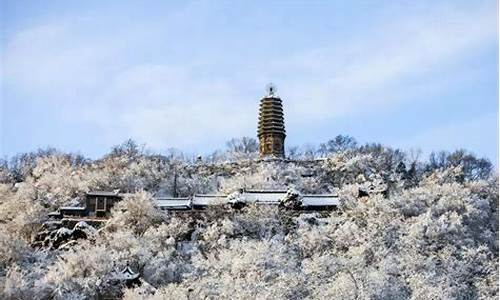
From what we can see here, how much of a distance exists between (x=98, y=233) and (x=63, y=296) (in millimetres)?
5508

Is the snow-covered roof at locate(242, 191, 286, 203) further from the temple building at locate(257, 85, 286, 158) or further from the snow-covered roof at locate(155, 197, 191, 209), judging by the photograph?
the temple building at locate(257, 85, 286, 158)

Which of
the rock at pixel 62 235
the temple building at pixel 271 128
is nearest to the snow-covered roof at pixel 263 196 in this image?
the rock at pixel 62 235

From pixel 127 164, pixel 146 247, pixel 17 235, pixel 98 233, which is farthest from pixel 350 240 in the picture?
pixel 127 164

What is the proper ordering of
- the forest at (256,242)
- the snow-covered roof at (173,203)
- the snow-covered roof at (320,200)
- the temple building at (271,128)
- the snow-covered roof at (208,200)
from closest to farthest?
1. the forest at (256,242)
2. the snow-covered roof at (173,203)
3. the snow-covered roof at (208,200)
4. the snow-covered roof at (320,200)
5. the temple building at (271,128)

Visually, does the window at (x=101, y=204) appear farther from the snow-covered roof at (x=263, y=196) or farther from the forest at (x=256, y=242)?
the snow-covered roof at (x=263, y=196)

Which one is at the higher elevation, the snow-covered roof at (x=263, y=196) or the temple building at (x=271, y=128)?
the temple building at (x=271, y=128)

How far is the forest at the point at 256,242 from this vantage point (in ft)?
66.4

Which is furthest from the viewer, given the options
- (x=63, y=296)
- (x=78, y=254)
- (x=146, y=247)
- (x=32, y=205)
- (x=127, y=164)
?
(x=127, y=164)

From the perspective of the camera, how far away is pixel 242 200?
89.7 ft

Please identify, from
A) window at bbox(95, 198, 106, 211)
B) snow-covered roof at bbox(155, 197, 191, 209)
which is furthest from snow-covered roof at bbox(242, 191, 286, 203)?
window at bbox(95, 198, 106, 211)

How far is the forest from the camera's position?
2023cm

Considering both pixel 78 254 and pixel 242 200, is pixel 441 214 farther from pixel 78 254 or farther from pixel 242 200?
pixel 78 254

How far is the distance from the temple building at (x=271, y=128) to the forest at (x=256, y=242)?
4.37 m

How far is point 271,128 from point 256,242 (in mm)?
16352
